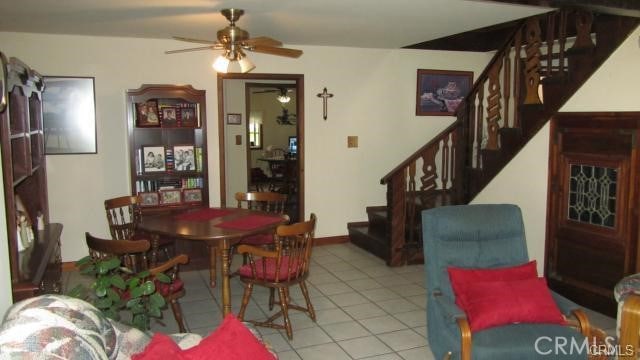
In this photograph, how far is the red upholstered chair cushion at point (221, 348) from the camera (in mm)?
1723

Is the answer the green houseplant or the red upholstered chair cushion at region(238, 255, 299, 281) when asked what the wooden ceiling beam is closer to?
the red upholstered chair cushion at region(238, 255, 299, 281)

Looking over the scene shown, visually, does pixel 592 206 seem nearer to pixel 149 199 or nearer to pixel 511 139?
pixel 511 139

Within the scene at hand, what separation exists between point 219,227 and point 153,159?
5.64 feet

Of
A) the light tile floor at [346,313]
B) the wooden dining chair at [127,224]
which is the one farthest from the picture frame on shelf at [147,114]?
the light tile floor at [346,313]

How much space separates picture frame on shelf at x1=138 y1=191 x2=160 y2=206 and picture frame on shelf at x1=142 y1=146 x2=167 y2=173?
231 mm

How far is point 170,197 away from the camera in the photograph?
5.14 meters

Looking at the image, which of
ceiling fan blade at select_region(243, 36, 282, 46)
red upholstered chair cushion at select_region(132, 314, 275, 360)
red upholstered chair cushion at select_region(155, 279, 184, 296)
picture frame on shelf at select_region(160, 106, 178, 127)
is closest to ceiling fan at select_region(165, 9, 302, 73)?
ceiling fan blade at select_region(243, 36, 282, 46)

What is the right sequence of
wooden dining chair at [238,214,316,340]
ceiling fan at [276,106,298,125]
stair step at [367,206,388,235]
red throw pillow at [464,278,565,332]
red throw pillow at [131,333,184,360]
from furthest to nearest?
ceiling fan at [276,106,298,125], stair step at [367,206,388,235], wooden dining chair at [238,214,316,340], red throw pillow at [464,278,565,332], red throw pillow at [131,333,184,360]

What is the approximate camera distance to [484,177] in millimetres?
4957

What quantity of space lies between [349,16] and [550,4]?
5.49 ft

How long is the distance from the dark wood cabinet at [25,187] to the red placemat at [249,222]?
1173mm

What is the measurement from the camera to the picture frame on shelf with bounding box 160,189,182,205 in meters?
5.11

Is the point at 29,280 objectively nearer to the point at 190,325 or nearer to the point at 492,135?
the point at 190,325

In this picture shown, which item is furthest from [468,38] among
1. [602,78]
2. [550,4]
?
[550,4]
